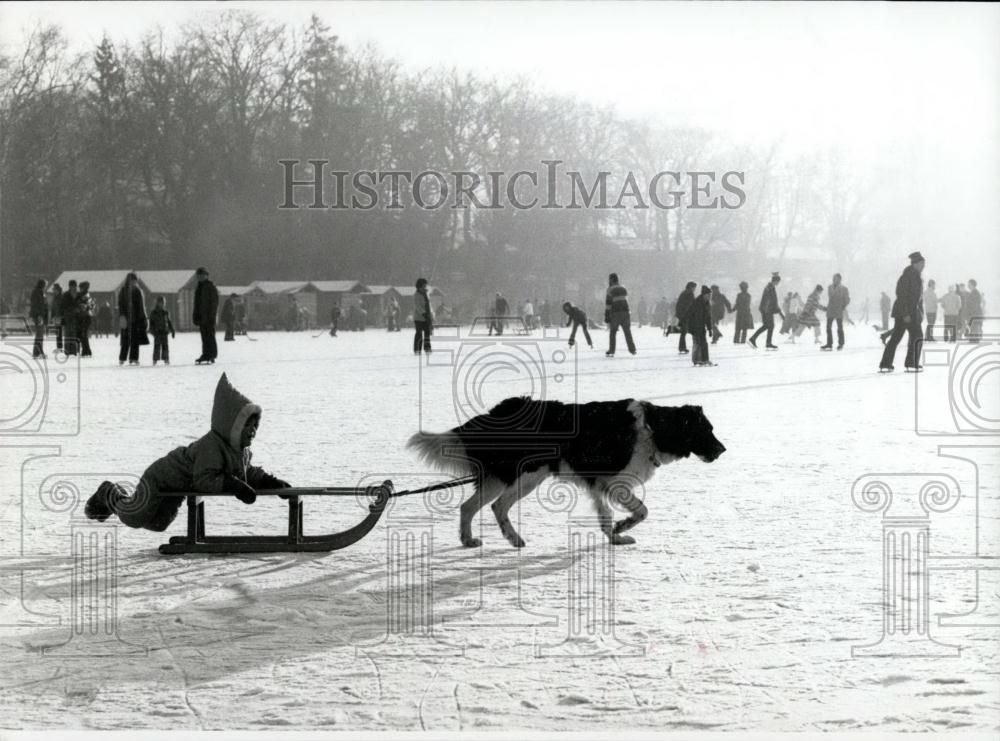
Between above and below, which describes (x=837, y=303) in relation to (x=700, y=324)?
above

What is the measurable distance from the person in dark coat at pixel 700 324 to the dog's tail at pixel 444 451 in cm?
1138

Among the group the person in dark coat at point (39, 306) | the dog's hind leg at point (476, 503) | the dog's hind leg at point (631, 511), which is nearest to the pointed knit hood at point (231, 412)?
the dog's hind leg at point (476, 503)

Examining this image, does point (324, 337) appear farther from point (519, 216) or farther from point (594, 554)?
point (594, 554)

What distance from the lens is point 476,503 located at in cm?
473

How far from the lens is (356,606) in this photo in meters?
3.92

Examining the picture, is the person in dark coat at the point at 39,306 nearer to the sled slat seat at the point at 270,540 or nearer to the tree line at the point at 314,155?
the tree line at the point at 314,155

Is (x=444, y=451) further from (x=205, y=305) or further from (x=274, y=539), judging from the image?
(x=205, y=305)

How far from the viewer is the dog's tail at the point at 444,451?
453 centimetres

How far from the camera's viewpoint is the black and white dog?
445 cm

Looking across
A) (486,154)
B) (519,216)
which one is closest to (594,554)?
(486,154)

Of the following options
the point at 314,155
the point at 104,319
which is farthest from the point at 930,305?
the point at 104,319

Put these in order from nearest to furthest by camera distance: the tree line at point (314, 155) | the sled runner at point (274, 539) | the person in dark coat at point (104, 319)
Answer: the sled runner at point (274, 539)
the tree line at point (314, 155)
the person in dark coat at point (104, 319)

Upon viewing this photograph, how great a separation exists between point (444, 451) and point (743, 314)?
16699 mm

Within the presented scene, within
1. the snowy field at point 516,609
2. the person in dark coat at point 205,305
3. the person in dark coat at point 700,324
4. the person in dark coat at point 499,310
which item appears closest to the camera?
the snowy field at point 516,609
